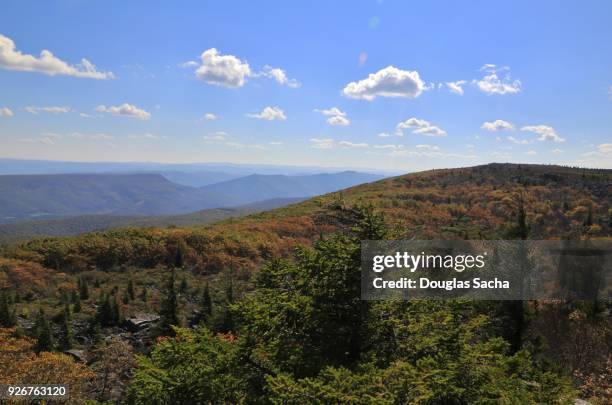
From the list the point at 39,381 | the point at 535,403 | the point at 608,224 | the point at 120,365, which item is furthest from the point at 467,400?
the point at 608,224

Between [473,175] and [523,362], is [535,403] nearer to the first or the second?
[523,362]

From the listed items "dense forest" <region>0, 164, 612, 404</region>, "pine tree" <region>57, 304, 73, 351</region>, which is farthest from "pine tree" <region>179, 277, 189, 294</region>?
"pine tree" <region>57, 304, 73, 351</region>

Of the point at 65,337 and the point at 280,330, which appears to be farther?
the point at 65,337

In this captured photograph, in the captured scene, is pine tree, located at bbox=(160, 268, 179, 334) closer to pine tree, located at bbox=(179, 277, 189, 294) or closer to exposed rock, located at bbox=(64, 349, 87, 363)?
exposed rock, located at bbox=(64, 349, 87, 363)

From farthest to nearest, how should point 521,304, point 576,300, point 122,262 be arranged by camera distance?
point 122,262, point 576,300, point 521,304

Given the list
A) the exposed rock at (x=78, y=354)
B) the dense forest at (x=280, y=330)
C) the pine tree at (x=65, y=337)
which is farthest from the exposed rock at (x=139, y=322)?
the exposed rock at (x=78, y=354)

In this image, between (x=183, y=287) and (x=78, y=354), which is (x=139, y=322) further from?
(x=183, y=287)

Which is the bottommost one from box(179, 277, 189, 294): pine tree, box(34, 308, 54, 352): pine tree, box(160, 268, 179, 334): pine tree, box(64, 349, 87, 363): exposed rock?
box(64, 349, 87, 363): exposed rock

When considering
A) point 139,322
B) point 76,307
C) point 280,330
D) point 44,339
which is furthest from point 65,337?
point 280,330

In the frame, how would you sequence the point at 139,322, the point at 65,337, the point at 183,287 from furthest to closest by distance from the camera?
the point at 183,287 < the point at 139,322 < the point at 65,337
